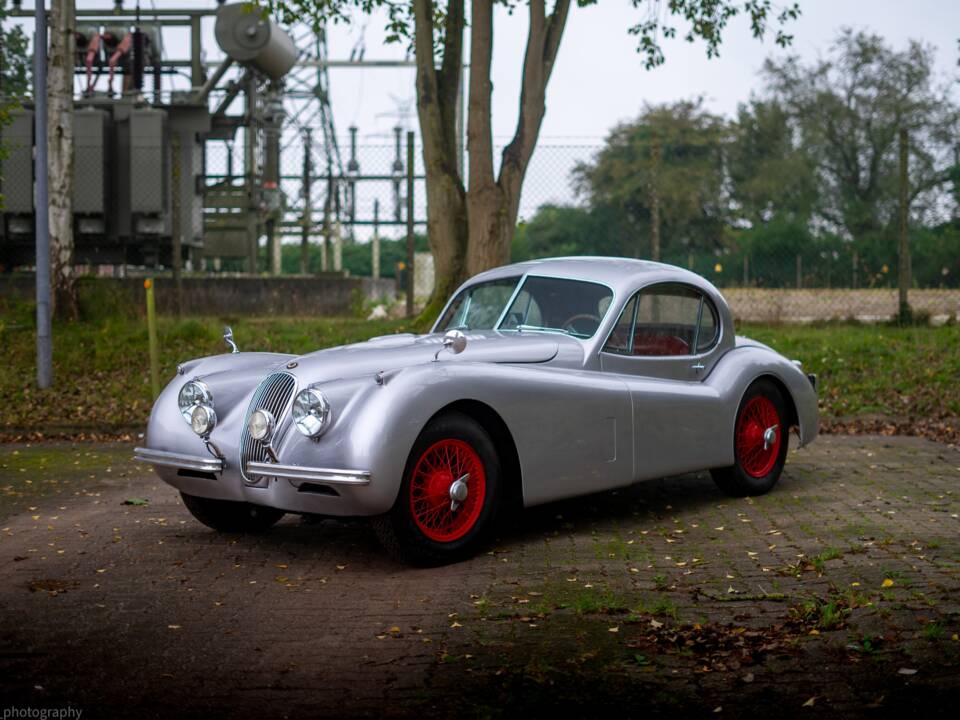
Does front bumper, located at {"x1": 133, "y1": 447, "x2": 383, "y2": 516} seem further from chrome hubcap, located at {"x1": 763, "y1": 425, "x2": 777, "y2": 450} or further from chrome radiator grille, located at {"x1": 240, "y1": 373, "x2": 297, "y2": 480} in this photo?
chrome hubcap, located at {"x1": 763, "y1": 425, "x2": 777, "y2": 450}

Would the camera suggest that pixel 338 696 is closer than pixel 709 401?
Yes

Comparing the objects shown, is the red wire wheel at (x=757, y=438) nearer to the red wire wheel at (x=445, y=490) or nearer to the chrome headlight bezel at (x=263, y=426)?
the red wire wheel at (x=445, y=490)

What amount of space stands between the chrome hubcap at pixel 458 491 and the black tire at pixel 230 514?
49.7 inches

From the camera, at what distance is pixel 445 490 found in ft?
18.7

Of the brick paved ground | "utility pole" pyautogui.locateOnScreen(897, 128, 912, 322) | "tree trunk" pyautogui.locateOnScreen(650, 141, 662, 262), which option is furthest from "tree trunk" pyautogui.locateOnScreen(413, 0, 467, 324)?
the brick paved ground

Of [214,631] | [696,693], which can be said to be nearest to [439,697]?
[696,693]

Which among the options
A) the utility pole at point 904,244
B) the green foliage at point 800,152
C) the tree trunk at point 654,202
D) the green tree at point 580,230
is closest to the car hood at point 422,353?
the tree trunk at point 654,202

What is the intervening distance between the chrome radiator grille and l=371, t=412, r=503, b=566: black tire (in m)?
0.70

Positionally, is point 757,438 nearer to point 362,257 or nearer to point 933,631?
point 933,631

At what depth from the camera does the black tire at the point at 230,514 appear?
21.7 ft

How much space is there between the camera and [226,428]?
608 centimetres

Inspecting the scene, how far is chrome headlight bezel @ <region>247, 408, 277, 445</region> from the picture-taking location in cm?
573

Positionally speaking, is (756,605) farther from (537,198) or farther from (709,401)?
(537,198)

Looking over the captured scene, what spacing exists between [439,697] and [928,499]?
4691 millimetres
